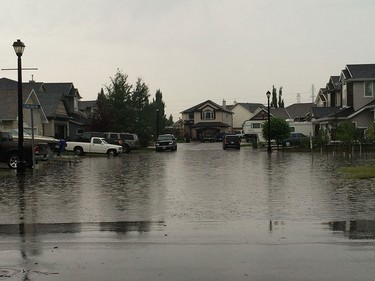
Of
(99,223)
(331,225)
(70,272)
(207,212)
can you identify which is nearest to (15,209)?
(99,223)

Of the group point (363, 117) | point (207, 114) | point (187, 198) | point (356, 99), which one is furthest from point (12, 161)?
point (207, 114)

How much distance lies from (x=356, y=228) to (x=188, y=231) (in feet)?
10.1

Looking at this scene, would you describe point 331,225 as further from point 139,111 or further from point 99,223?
A: point 139,111

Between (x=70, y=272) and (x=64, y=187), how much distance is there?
10.5 meters

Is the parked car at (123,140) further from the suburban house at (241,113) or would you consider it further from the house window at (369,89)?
the suburban house at (241,113)

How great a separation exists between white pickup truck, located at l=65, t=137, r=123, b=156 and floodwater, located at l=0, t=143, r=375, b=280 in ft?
81.6

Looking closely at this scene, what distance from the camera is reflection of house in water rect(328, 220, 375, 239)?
8.68 metres

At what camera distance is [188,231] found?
363 inches

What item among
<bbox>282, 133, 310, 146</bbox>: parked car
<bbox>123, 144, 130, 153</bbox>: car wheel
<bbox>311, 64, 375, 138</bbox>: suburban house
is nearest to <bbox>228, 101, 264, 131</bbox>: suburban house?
<bbox>311, 64, 375, 138</bbox>: suburban house

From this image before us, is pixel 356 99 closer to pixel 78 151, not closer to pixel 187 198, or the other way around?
pixel 78 151

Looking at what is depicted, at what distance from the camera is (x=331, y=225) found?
970 centimetres

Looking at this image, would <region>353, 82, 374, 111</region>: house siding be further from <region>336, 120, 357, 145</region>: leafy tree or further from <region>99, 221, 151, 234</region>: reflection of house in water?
<region>99, 221, 151, 234</region>: reflection of house in water

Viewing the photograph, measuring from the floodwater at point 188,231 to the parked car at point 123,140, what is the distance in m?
31.2

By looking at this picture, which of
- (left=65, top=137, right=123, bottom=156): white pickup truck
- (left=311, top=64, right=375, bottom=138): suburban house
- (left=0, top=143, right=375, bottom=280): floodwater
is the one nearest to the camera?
(left=0, top=143, right=375, bottom=280): floodwater
